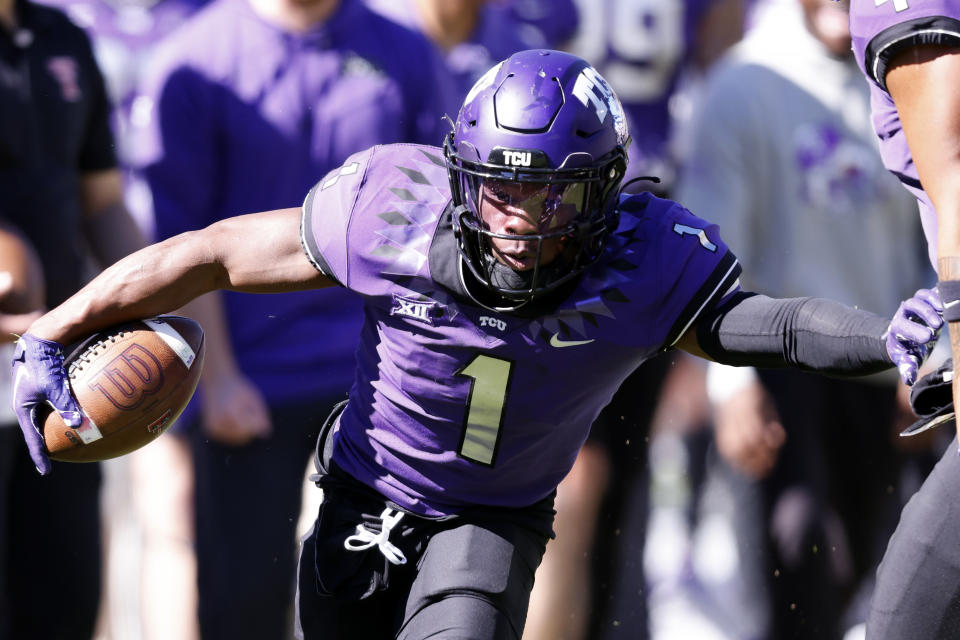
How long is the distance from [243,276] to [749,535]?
8.88 feet

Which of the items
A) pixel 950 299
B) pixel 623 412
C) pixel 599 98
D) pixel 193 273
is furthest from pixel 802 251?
pixel 193 273

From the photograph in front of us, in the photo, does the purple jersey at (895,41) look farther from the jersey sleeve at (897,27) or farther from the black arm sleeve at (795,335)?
the black arm sleeve at (795,335)

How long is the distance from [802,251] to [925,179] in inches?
92.3

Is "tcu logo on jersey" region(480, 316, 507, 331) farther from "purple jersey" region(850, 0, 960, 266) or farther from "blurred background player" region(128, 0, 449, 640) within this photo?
"blurred background player" region(128, 0, 449, 640)

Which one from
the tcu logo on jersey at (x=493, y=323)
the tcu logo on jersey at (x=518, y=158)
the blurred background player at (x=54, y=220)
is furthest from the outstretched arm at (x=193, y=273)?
the blurred background player at (x=54, y=220)

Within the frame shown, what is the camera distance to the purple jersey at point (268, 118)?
14.1ft

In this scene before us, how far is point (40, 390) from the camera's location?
3.14 metres

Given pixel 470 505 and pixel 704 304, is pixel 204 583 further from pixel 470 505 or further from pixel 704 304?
pixel 704 304

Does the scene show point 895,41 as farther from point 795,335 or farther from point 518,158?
point 518,158

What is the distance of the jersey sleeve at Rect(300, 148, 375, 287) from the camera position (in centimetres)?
312

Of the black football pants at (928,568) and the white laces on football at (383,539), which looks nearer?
the black football pants at (928,568)

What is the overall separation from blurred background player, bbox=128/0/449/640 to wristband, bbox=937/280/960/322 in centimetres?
220

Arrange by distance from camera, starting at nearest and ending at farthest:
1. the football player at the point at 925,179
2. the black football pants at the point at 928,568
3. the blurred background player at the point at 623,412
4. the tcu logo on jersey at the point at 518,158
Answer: the football player at the point at 925,179 → the black football pants at the point at 928,568 → the tcu logo on jersey at the point at 518,158 → the blurred background player at the point at 623,412

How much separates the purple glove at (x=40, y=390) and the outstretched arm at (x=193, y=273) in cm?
4
